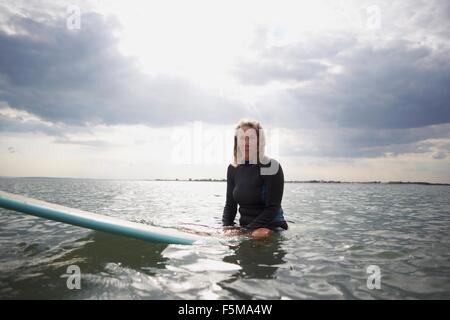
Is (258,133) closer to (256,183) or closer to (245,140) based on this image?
(245,140)

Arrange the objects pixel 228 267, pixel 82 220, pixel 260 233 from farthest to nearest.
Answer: pixel 260 233 < pixel 82 220 < pixel 228 267

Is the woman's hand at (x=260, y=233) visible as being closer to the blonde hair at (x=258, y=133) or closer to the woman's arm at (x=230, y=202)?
the woman's arm at (x=230, y=202)

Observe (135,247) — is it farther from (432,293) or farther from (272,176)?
(432,293)

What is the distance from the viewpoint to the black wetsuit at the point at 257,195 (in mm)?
6059

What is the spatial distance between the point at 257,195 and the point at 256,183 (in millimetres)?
234

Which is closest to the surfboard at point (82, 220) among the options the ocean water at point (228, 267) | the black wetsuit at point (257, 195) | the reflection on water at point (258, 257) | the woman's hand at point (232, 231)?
the ocean water at point (228, 267)

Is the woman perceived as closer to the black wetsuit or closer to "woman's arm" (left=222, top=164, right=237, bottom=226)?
the black wetsuit

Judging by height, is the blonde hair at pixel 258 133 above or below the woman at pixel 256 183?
above

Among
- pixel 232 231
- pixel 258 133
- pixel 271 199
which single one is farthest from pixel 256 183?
pixel 232 231

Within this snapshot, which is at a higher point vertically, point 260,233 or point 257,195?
point 257,195

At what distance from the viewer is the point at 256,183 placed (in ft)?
20.3

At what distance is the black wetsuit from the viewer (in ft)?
19.9

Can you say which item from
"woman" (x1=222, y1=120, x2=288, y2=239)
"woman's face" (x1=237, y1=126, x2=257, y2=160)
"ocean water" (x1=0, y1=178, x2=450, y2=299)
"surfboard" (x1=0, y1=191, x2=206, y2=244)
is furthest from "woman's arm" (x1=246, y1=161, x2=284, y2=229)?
"surfboard" (x1=0, y1=191, x2=206, y2=244)
